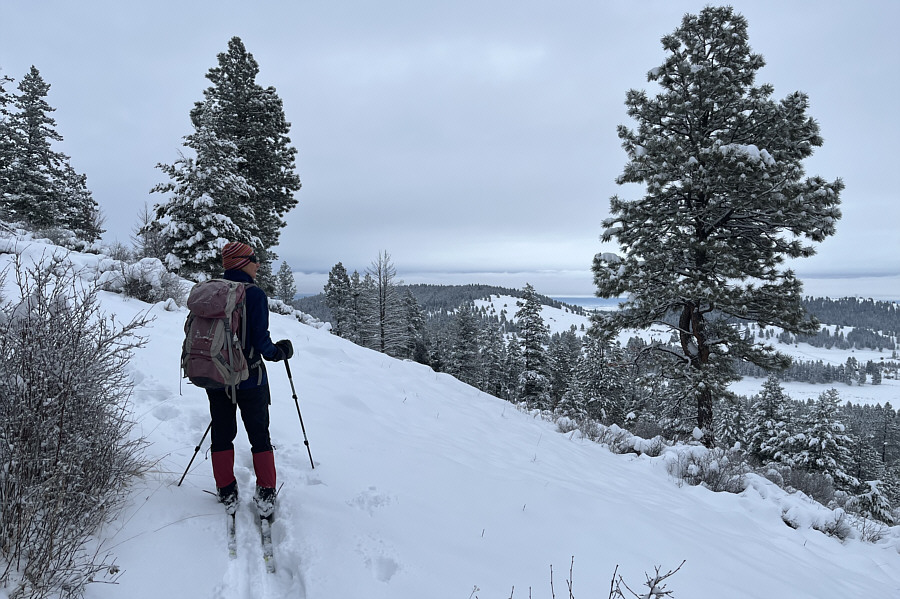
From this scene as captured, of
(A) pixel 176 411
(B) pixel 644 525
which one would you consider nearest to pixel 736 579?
(B) pixel 644 525

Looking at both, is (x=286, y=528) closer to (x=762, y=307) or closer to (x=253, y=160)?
(x=762, y=307)

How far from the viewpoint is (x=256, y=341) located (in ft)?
10.1

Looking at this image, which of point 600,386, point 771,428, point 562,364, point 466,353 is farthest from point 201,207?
point 771,428

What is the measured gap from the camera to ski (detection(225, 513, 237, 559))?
2.68 meters

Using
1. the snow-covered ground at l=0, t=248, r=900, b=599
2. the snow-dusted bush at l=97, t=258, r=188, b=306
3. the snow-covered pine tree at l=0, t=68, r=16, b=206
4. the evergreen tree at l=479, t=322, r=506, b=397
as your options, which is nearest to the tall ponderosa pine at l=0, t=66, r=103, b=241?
the snow-covered pine tree at l=0, t=68, r=16, b=206

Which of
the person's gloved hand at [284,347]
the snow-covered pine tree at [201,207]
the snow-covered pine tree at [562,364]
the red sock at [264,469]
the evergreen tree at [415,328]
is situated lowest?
the snow-covered pine tree at [562,364]

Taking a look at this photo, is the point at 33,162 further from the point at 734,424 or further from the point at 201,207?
the point at 734,424

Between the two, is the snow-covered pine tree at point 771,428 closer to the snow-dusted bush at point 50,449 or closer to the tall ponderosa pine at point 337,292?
the snow-dusted bush at point 50,449

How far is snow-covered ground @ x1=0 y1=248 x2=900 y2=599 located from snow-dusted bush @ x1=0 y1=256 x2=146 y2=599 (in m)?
0.25

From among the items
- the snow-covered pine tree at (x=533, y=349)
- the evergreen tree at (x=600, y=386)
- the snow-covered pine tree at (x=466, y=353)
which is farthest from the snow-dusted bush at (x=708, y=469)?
the snow-covered pine tree at (x=466, y=353)

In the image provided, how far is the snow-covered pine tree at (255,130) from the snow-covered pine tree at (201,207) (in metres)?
2.52

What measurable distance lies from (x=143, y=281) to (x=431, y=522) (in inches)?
357

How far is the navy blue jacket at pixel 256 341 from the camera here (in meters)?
3.06

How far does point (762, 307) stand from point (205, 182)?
57.3 ft
